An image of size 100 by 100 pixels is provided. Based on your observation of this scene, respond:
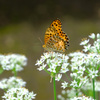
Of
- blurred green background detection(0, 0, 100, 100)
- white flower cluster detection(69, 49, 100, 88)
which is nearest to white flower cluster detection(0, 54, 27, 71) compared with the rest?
white flower cluster detection(69, 49, 100, 88)

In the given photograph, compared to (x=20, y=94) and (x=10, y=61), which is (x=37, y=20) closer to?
(x=10, y=61)

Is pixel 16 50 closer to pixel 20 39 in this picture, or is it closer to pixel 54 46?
pixel 20 39

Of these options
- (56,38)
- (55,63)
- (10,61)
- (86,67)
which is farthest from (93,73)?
(10,61)

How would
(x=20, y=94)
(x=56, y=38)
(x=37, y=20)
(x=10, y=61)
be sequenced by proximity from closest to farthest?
(x=20, y=94) → (x=56, y=38) → (x=10, y=61) → (x=37, y=20)

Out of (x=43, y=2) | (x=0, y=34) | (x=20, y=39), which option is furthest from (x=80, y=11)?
(x=0, y=34)

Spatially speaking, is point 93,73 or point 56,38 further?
point 56,38

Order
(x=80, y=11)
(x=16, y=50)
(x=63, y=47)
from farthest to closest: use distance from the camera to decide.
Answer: (x=80, y=11)
(x=16, y=50)
(x=63, y=47)
